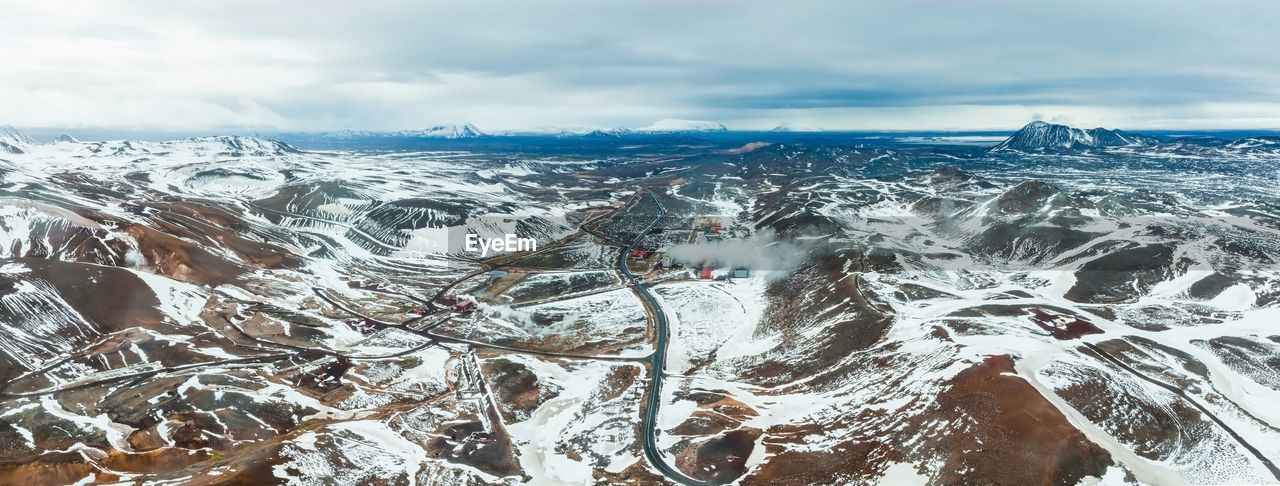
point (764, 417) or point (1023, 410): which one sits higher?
point (1023, 410)

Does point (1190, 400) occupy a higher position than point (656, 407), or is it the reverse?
point (1190, 400)

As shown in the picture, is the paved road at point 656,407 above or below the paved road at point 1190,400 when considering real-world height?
below

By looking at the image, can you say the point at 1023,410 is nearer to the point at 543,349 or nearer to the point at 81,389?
the point at 543,349

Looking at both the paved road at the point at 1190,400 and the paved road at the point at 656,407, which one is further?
the paved road at the point at 656,407

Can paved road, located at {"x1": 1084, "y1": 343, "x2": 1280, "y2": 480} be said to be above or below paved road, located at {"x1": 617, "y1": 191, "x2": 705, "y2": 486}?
above

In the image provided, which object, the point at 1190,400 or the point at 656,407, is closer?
the point at 1190,400

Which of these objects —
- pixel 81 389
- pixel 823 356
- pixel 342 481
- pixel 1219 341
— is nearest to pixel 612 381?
pixel 823 356

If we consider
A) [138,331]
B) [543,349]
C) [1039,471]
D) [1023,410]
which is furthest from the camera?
[543,349]

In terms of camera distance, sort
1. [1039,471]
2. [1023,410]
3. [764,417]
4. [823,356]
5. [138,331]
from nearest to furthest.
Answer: [1039,471] < [1023,410] < [764,417] < [823,356] < [138,331]

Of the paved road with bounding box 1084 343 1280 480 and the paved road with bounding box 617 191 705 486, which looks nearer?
the paved road with bounding box 1084 343 1280 480

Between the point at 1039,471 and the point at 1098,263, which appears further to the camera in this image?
the point at 1098,263
